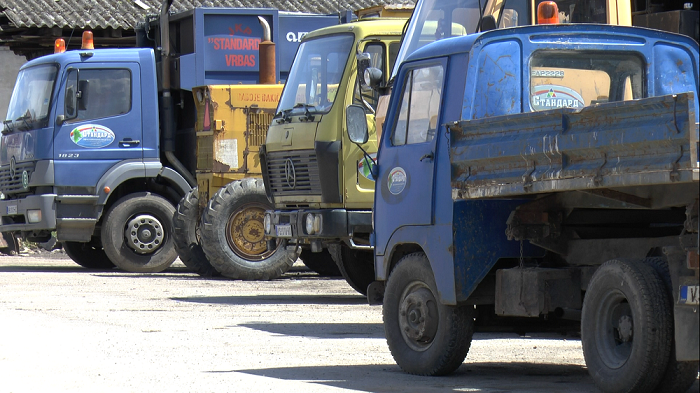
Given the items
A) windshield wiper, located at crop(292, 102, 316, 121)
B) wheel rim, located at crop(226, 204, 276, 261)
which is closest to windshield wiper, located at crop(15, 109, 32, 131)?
wheel rim, located at crop(226, 204, 276, 261)

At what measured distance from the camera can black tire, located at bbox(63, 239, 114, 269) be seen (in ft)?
66.2

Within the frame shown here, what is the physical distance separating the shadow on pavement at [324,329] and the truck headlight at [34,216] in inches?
292

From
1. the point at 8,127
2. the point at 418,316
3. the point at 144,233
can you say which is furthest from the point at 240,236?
the point at 418,316

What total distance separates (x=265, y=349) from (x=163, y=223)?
920 cm

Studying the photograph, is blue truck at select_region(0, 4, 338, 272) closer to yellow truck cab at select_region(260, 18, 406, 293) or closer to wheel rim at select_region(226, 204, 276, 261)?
wheel rim at select_region(226, 204, 276, 261)

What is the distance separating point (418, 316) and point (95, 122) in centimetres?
1068

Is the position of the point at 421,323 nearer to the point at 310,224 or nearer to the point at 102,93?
the point at 310,224

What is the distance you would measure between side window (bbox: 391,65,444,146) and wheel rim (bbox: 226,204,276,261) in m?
7.89

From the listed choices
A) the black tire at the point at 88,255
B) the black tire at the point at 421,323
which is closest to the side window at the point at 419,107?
the black tire at the point at 421,323

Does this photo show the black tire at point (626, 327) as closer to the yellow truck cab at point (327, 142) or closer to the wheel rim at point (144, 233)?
the yellow truck cab at point (327, 142)

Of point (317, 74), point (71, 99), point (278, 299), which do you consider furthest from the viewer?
point (71, 99)

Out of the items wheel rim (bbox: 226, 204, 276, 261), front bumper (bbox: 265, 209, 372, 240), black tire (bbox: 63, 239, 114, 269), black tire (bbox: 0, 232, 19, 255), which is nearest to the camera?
front bumper (bbox: 265, 209, 372, 240)

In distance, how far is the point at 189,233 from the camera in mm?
17094

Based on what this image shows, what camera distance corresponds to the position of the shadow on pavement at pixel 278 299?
13.8 m
